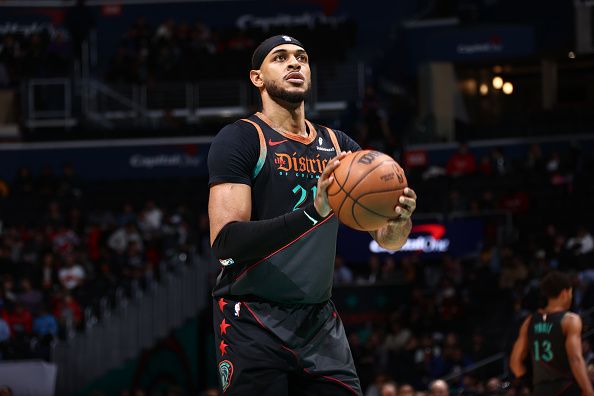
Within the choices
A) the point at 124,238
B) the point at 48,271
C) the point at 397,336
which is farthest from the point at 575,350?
the point at 124,238

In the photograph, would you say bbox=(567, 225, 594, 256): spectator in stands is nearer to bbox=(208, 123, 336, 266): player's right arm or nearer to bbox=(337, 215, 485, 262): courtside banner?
bbox=(337, 215, 485, 262): courtside banner

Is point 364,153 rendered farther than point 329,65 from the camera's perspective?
No

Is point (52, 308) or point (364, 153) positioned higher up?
point (364, 153)

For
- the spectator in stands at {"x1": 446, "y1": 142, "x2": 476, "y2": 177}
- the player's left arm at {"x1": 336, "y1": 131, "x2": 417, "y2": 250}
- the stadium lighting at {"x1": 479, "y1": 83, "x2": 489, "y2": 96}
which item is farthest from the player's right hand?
the stadium lighting at {"x1": 479, "y1": 83, "x2": 489, "y2": 96}

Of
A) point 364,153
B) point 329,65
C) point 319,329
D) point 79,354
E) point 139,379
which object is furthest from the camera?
point 329,65

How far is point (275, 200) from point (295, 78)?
60 cm

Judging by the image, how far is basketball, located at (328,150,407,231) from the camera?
4.80m

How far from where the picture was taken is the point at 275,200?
528cm

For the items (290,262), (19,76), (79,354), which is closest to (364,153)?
(290,262)

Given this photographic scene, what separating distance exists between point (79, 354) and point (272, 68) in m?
13.6

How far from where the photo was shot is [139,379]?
65.6ft

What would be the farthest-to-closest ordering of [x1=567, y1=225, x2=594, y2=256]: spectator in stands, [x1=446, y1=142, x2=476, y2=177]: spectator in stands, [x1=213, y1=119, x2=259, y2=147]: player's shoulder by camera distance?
[x1=446, y1=142, x2=476, y2=177]: spectator in stands
[x1=567, y1=225, x2=594, y2=256]: spectator in stands
[x1=213, y1=119, x2=259, y2=147]: player's shoulder

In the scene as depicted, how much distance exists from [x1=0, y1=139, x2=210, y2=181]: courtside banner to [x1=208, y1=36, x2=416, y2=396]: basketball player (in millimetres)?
20564

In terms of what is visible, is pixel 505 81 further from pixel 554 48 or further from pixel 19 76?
pixel 19 76
